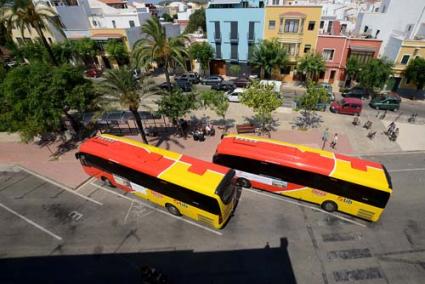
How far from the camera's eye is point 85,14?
50.1 meters

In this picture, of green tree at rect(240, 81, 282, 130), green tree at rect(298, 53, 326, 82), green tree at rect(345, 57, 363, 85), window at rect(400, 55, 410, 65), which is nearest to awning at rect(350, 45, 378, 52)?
green tree at rect(345, 57, 363, 85)

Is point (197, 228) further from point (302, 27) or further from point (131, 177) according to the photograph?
point (302, 27)

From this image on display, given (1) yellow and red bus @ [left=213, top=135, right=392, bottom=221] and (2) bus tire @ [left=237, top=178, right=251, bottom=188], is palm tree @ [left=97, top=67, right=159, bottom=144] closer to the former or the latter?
(1) yellow and red bus @ [left=213, top=135, right=392, bottom=221]

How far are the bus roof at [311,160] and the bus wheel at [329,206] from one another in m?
2.58

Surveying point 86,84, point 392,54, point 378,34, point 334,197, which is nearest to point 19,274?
point 86,84

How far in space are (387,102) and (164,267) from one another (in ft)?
113

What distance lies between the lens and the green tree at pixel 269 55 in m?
36.6

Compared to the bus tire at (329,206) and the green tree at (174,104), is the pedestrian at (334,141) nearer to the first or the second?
the bus tire at (329,206)

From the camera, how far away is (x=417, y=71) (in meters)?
31.8

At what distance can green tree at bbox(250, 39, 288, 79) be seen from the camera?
36.6 metres

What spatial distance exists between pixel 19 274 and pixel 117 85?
14405 mm

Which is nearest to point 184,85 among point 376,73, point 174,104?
point 174,104

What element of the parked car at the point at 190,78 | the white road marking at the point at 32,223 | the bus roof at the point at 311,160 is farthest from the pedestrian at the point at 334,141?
the parked car at the point at 190,78

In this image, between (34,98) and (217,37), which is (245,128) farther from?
(217,37)
